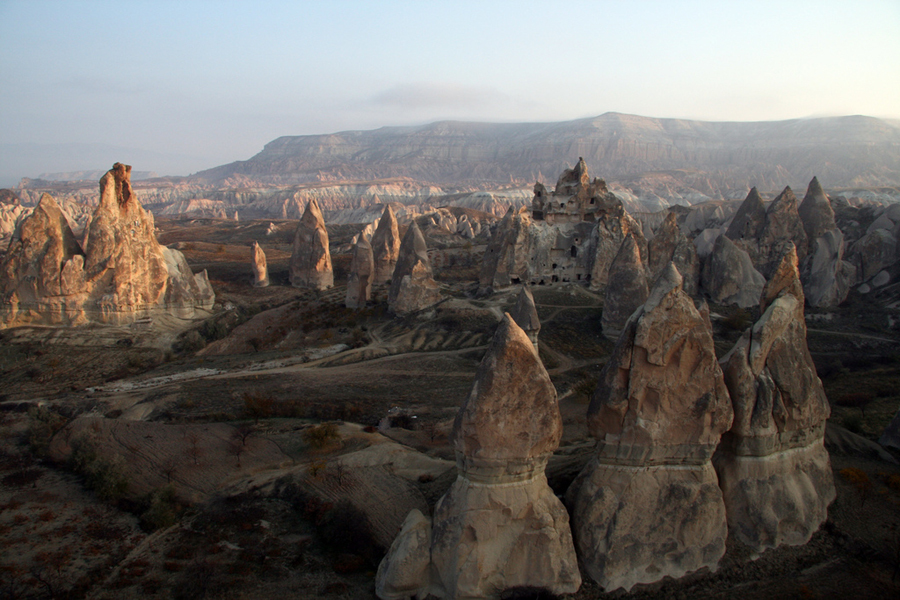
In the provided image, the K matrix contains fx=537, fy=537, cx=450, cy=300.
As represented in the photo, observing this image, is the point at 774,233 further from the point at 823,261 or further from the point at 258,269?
the point at 258,269

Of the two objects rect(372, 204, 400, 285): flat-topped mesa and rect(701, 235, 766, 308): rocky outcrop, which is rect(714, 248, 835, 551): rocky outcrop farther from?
rect(372, 204, 400, 285): flat-topped mesa

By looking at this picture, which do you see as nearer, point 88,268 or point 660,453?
point 660,453

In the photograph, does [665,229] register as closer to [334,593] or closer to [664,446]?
[664,446]

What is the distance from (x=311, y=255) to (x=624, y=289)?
32.3 metres

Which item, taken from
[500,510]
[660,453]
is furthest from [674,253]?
[500,510]

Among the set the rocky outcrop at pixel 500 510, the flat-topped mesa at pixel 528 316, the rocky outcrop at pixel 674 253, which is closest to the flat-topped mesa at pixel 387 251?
the rocky outcrop at pixel 674 253

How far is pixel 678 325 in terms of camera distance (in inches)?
386

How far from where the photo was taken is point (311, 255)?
5209 centimetres

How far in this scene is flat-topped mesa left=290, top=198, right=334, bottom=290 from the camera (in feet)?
170

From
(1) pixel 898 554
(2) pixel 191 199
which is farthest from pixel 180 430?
(2) pixel 191 199

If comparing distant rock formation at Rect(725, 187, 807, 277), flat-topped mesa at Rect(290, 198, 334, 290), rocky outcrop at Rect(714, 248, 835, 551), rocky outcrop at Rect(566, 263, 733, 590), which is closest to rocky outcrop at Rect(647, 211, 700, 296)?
distant rock formation at Rect(725, 187, 807, 277)

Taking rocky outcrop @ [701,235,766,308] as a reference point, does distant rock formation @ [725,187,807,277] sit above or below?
above

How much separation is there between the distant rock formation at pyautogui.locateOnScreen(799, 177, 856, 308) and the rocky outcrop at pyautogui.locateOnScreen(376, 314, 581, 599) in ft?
118

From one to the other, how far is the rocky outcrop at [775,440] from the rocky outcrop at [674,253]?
29319 millimetres
